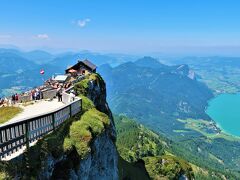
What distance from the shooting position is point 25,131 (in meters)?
22.0

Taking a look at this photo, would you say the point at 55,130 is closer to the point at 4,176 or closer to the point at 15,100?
the point at 4,176

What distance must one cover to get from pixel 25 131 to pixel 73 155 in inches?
257

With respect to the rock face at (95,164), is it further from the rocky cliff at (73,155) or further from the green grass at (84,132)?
the green grass at (84,132)

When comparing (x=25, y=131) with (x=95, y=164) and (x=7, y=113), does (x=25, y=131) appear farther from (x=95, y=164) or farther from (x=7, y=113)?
(x=7, y=113)

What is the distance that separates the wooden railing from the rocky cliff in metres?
0.53

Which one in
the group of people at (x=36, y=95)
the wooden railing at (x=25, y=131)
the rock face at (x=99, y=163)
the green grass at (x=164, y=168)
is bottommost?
the green grass at (x=164, y=168)

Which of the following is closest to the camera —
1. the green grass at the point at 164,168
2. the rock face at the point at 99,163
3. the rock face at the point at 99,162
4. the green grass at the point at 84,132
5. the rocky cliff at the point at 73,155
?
the rocky cliff at the point at 73,155

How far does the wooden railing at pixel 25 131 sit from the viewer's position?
1931 cm

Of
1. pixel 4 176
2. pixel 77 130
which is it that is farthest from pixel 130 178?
pixel 4 176

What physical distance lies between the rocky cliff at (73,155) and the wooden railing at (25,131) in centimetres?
53

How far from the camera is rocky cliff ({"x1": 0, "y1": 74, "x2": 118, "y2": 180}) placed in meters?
20.6

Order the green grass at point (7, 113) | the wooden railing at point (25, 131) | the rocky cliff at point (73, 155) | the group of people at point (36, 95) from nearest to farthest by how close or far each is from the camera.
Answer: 1. the wooden railing at point (25, 131)
2. the rocky cliff at point (73, 155)
3. the green grass at point (7, 113)
4. the group of people at point (36, 95)

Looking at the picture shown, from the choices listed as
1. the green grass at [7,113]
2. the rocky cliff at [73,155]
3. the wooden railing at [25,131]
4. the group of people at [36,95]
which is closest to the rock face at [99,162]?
the rocky cliff at [73,155]

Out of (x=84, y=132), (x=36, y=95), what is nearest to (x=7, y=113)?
(x=84, y=132)
